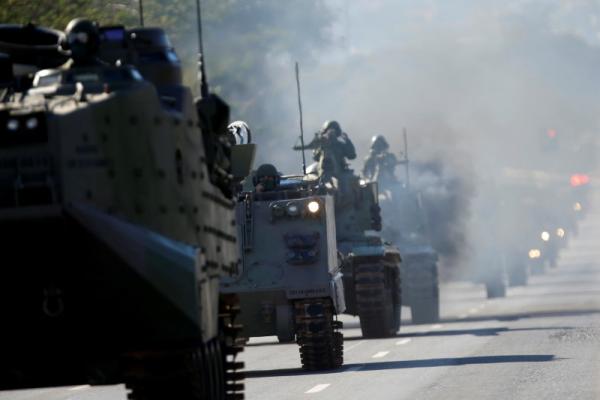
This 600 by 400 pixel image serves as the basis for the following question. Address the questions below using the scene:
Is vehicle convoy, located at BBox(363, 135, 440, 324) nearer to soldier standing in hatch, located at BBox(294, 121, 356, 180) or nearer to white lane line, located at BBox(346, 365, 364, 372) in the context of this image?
soldier standing in hatch, located at BBox(294, 121, 356, 180)

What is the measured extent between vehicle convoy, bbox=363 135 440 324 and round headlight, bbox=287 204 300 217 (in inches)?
623

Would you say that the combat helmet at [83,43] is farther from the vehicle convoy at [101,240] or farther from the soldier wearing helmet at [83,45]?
the vehicle convoy at [101,240]

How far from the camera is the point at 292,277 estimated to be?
91.1 ft

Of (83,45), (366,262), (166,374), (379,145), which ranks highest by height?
(83,45)

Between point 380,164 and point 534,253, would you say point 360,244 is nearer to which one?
point 380,164

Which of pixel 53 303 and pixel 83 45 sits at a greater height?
pixel 83 45

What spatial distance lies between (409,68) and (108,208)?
90771 millimetres

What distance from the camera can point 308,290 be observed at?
27.6 meters

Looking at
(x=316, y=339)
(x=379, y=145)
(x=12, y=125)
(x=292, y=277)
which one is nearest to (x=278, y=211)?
(x=292, y=277)

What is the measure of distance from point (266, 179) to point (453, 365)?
395 centimetres

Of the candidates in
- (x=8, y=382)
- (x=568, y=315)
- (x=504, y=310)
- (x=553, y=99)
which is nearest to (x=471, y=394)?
(x=8, y=382)

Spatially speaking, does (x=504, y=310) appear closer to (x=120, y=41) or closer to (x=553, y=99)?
(x=120, y=41)

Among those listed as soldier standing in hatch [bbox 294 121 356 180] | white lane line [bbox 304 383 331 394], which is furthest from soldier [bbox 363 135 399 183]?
white lane line [bbox 304 383 331 394]

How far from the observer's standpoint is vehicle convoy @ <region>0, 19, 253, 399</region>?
518 inches
